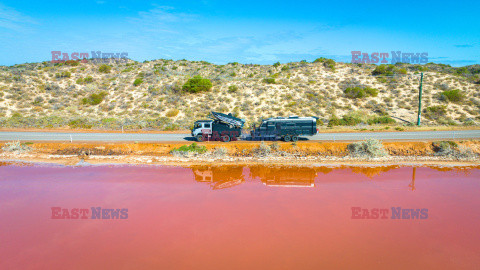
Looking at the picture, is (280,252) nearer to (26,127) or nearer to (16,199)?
(16,199)

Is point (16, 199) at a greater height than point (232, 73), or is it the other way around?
point (232, 73)

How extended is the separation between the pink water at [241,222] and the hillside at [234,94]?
61.5 feet

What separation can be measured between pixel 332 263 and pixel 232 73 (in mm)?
52805

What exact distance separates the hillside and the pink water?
18746 mm

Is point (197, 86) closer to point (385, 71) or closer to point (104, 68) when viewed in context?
point (104, 68)

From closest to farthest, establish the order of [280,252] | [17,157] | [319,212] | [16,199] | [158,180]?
[280,252] → [319,212] → [16,199] → [158,180] → [17,157]

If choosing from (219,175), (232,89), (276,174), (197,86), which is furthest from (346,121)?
(197,86)

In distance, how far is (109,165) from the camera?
20109 mm

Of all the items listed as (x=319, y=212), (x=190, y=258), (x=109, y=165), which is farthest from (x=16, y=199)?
(x=319, y=212)

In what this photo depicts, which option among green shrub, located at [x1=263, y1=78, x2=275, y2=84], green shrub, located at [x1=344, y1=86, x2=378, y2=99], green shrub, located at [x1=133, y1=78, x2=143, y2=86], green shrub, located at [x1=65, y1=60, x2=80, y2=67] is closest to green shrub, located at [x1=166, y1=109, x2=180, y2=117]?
green shrub, located at [x1=133, y1=78, x2=143, y2=86]

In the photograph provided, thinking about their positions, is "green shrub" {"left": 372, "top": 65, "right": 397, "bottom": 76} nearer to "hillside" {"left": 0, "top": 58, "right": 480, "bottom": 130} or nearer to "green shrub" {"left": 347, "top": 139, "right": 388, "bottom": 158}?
"hillside" {"left": 0, "top": 58, "right": 480, "bottom": 130}
